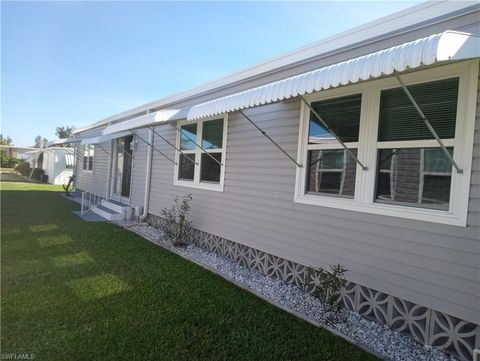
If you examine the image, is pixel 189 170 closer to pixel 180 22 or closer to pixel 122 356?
pixel 180 22

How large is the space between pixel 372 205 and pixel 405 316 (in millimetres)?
1128

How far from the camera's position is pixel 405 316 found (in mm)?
3312

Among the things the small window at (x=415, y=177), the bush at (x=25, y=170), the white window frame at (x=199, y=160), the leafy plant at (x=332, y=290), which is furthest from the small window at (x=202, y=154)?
the bush at (x=25, y=170)

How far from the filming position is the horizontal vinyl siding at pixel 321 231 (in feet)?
9.74

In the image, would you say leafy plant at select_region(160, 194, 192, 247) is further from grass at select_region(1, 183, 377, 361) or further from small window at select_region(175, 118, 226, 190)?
grass at select_region(1, 183, 377, 361)

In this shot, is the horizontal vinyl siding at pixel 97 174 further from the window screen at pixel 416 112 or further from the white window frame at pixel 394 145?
the window screen at pixel 416 112

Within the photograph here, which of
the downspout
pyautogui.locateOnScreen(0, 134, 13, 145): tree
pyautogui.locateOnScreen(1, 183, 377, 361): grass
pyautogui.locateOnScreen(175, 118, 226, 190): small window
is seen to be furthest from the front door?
pyautogui.locateOnScreen(0, 134, 13, 145): tree

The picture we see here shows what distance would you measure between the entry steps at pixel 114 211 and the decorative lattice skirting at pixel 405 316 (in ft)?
18.0

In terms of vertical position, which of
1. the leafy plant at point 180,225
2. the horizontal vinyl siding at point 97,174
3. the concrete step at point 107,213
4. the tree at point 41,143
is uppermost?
the tree at point 41,143

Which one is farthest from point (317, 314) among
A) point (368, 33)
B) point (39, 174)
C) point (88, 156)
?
point (39, 174)

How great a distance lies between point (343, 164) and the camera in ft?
13.4

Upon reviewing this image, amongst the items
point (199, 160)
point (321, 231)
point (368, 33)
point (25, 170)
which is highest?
point (368, 33)

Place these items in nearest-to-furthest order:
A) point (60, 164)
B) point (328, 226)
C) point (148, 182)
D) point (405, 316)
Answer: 1. point (405, 316)
2. point (328, 226)
3. point (148, 182)
4. point (60, 164)

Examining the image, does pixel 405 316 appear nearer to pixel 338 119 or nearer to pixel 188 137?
pixel 338 119
